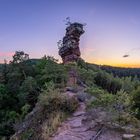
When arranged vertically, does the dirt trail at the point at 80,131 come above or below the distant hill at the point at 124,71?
below

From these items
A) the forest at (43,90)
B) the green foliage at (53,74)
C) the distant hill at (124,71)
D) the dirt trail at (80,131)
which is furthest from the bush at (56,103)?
the distant hill at (124,71)

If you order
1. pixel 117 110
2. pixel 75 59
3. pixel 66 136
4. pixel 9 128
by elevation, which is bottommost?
pixel 9 128

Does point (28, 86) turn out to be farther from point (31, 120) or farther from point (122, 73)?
point (122, 73)

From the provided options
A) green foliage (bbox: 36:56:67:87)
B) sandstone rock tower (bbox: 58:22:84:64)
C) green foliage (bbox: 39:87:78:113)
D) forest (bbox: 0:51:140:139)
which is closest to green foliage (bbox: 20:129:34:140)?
forest (bbox: 0:51:140:139)

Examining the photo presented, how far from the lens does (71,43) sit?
2245cm

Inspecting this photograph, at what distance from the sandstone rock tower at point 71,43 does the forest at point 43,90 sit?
902 mm

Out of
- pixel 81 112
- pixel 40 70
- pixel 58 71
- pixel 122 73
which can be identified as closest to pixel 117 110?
pixel 81 112

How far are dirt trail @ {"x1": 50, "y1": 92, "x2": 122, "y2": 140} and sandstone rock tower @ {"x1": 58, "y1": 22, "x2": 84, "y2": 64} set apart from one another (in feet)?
38.3

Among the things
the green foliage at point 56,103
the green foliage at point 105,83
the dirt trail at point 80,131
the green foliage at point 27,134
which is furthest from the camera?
the green foliage at point 105,83

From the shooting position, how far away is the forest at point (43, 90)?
11.2 metres

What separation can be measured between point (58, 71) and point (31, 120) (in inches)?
305

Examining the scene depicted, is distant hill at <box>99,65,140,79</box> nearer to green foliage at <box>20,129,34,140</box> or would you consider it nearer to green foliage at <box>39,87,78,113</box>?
green foliage at <box>39,87,78,113</box>

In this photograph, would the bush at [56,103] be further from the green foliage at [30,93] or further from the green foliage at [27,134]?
the green foliage at [30,93]

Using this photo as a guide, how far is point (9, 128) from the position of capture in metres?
18.4
